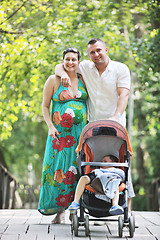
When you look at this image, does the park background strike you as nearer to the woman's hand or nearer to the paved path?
the woman's hand

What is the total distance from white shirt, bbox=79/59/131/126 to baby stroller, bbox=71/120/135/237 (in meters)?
0.57

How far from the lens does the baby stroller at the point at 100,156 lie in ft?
13.1

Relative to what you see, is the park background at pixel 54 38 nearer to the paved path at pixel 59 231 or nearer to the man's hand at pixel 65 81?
the man's hand at pixel 65 81

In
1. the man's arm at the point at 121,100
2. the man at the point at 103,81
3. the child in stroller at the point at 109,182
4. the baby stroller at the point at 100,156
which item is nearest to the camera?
the child in stroller at the point at 109,182

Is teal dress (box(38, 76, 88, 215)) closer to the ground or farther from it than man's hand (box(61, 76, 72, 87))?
closer to the ground

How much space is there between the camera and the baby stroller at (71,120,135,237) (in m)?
4.00

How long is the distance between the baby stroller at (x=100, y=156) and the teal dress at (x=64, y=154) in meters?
0.59

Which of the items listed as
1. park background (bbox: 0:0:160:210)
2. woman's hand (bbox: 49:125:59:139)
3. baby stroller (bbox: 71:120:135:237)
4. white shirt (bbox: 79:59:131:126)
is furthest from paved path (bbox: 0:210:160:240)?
park background (bbox: 0:0:160:210)

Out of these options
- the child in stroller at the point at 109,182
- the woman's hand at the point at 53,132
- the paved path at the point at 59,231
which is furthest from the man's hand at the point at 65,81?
the paved path at the point at 59,231

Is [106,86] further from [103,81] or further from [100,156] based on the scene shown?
[100,156]

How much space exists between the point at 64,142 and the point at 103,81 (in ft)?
2.72

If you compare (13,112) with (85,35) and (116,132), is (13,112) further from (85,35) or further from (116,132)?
(116,132)

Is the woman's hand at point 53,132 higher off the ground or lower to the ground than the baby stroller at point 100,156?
higher

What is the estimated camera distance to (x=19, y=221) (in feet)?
17.2
